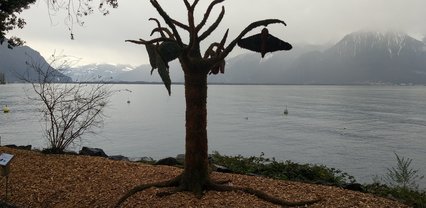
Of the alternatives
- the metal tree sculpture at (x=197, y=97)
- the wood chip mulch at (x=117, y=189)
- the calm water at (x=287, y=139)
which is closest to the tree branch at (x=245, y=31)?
the metal tree sculpture at (x=197, y=97)

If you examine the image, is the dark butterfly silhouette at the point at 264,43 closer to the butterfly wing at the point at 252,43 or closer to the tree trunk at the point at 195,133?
the butterfly wing at the point at 252,43

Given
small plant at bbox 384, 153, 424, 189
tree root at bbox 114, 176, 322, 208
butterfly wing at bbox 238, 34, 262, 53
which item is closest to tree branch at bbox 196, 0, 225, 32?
butterfly wing at bbox 238, 34, 262, 53

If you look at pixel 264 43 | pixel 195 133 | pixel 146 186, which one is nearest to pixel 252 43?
pixel 264 43

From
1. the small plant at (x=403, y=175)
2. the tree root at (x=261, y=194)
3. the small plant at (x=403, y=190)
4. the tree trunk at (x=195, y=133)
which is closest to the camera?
the tree root at (x=261, y=194)

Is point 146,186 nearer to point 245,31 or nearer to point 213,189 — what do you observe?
point 213,189

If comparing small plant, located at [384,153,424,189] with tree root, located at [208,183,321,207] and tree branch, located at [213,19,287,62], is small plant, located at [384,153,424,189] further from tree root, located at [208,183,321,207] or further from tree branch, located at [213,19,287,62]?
tree branch, located at [213,19,287,62]

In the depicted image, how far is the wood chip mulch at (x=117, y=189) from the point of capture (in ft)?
26.5

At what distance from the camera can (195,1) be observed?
28.3 ft

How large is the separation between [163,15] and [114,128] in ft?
183

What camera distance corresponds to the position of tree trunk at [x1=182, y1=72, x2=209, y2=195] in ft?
27.9

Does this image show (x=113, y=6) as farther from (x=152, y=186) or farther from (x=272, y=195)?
Result: (x=272, y=195)

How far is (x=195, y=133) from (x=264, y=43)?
7.77 feet

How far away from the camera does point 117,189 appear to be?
8812mm

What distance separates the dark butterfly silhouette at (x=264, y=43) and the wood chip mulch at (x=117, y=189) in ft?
9.93
